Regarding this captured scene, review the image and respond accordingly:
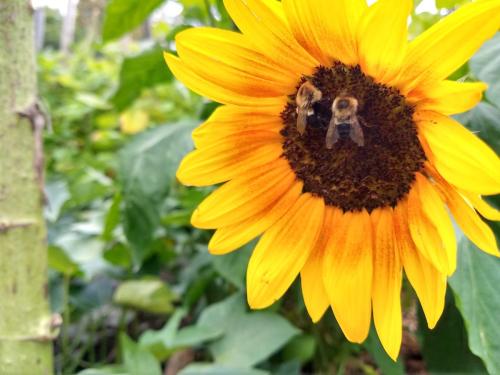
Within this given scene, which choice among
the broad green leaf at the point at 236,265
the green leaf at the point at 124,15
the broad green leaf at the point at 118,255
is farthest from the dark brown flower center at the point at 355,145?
the broad green leaf at the point at 118,255

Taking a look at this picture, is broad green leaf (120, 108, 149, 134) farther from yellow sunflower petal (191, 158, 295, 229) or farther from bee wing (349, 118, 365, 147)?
bee wing (349, 118, 365, 147)

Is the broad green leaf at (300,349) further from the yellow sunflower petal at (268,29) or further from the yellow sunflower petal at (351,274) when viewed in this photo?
the yellow sunflower petal at (268,29)

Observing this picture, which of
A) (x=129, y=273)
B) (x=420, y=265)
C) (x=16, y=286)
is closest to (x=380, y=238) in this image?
(x=420, y=265)

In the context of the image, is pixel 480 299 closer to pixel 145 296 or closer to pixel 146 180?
pixel 146 180

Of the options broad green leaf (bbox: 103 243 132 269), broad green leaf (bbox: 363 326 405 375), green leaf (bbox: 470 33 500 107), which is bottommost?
broad green leaf (bbox: 103 243 132 269)

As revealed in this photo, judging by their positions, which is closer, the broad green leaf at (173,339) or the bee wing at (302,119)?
the bee wing at (302,119)

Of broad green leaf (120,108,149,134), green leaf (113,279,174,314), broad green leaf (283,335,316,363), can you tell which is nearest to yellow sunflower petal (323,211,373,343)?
broad green leaf (283,335,316,363)

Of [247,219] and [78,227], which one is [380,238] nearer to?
[247,219]
